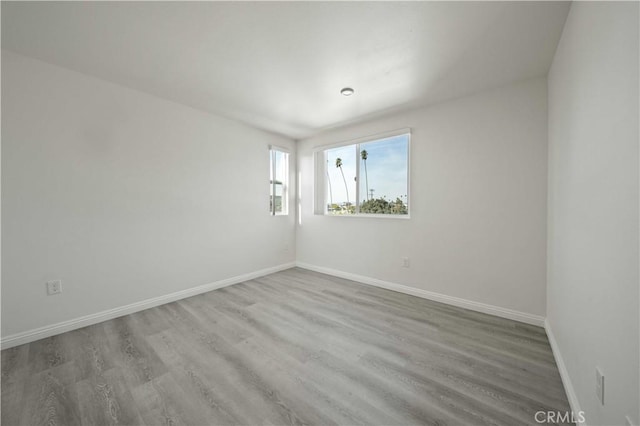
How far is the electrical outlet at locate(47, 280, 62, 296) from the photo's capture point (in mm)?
2201

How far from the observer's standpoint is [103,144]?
97.2 inches

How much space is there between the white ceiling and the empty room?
0.02m

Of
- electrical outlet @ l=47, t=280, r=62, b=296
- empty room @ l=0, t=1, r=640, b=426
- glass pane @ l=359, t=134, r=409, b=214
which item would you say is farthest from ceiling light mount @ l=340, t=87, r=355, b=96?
electrical outlet @ l=47, t=280, r=62, b=296

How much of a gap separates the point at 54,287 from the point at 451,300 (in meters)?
4.06

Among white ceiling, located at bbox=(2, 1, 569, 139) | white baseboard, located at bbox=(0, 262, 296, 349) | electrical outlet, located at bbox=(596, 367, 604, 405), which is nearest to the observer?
electrical outlet, located at bbox=(596, 367, 604, 405)

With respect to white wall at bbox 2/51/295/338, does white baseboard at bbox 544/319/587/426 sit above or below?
below

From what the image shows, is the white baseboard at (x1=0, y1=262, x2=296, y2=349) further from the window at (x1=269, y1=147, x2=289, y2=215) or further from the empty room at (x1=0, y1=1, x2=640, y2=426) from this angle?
the window at (x1=269, y1=147, x2=289, y2=215)

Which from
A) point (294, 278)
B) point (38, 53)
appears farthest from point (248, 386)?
point (38, 53)

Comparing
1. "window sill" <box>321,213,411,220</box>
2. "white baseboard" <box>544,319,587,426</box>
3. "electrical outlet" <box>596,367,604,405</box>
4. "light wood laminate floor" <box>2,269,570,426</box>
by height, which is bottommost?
"light wood laminate floor" <box>2,269,570,426</box>

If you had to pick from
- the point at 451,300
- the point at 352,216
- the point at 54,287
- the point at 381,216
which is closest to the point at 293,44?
the point at 381,216

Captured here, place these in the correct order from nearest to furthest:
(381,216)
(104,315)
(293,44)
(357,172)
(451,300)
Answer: (293,44)
(104,315)
(451,300)
(381,216)
(357,172)

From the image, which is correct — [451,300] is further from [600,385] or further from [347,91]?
[347,91]

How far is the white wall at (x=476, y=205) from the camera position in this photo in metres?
2.40

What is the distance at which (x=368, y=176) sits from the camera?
373 cm
